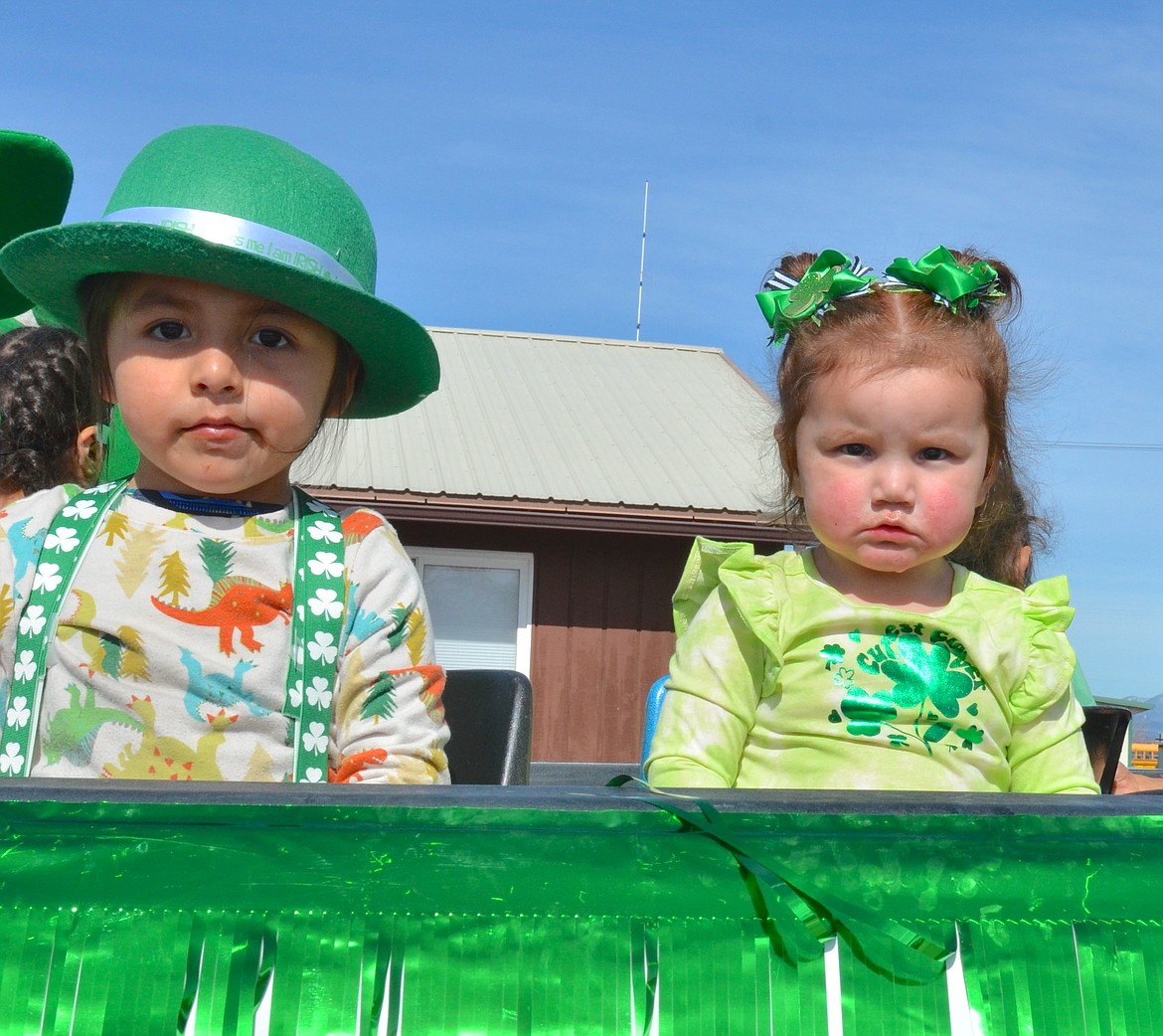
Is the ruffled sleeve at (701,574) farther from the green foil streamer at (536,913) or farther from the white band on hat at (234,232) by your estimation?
the green foil streamer at (536,913)

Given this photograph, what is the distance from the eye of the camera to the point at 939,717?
2.17m

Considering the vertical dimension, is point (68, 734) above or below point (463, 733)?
below

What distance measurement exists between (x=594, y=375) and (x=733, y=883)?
591 inches

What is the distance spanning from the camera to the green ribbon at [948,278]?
2389mm

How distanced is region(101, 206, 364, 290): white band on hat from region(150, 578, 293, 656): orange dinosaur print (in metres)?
0.49

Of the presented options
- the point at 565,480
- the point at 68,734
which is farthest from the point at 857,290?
the point at 565,480

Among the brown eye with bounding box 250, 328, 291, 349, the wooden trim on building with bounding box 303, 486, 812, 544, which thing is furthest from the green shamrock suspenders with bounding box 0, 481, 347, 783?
the wooden trim on building with bounding box 303, 486, 812, 544

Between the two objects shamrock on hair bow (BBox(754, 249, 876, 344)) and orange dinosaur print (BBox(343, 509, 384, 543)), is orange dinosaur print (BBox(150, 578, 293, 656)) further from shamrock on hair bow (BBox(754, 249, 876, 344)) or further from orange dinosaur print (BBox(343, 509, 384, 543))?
shamrock on hair bow (BBox(754, 249, 876, 344))

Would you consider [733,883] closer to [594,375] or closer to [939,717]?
[939,717]

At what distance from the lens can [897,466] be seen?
2.18 m

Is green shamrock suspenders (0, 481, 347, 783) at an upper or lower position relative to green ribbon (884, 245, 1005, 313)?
lower

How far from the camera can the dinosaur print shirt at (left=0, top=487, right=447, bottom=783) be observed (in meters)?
1.97

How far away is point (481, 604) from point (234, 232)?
1119 cm

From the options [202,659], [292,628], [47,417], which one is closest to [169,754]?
[202,659]
